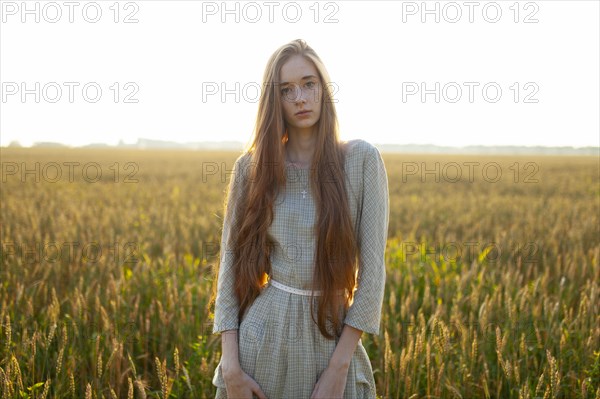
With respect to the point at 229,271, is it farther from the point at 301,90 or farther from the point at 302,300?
the point at 301,90

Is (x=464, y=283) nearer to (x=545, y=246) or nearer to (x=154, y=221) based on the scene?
(x=545, y=246)

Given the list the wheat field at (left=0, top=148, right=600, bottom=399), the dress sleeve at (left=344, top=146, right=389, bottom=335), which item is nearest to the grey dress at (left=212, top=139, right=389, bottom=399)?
the dress sleeve at (left=344, top=146, right=389, bottom=335)

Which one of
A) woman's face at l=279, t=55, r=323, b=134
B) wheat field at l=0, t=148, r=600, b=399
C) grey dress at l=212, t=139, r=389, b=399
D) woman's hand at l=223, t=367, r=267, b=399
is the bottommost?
wheat field at l=0, t=148, r=600, b=399

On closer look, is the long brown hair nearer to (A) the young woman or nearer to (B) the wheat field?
(A) the young woman

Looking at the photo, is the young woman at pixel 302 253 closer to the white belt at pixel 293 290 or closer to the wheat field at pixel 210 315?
the white belt at pixel 293 290

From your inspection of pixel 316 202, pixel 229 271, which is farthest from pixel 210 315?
pixel 316 202

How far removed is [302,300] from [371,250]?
0.32 metres

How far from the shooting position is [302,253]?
1.87 m

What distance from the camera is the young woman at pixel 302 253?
1804 millimetres

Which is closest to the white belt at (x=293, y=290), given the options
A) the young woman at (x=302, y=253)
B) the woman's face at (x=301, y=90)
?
the young woman at (x=302, y=253)

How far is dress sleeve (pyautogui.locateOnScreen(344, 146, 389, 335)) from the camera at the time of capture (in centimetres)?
179

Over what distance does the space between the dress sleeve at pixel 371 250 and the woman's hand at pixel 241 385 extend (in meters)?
0.40

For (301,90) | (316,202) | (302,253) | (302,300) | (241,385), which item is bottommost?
(241,385)

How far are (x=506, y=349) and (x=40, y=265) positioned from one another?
13.3ft
